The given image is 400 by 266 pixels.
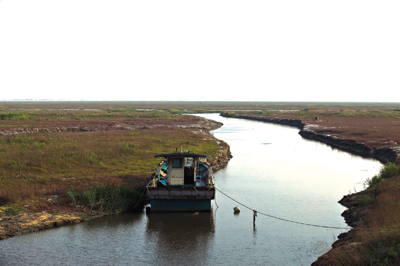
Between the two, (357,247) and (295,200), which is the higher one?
(357,247)

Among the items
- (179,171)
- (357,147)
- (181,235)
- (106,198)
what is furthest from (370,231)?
(357,147)

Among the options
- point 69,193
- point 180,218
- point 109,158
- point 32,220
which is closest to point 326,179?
point 180,218

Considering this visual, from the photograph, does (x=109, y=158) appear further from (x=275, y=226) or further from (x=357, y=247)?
(x=357, y=247)

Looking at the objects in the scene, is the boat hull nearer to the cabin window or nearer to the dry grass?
the cabin window

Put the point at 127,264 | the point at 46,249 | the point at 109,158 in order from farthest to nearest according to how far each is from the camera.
A: the point at 109,158, the point at 46,249, the point at 127,264

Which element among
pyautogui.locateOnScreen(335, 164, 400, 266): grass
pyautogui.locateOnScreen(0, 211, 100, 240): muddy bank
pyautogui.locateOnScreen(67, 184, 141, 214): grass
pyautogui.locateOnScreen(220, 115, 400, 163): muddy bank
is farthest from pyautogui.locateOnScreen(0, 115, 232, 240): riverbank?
pyautogui.locateOnScreen(220, 115, 400, 163): muddy bank

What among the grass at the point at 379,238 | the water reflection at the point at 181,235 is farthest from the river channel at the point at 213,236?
the grass at the point at 379,238

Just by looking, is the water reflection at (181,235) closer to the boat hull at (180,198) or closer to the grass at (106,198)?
the boat hull at (180,198)

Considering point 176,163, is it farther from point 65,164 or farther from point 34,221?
point 65,164

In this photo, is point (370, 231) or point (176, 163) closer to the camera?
point (370, 231)
